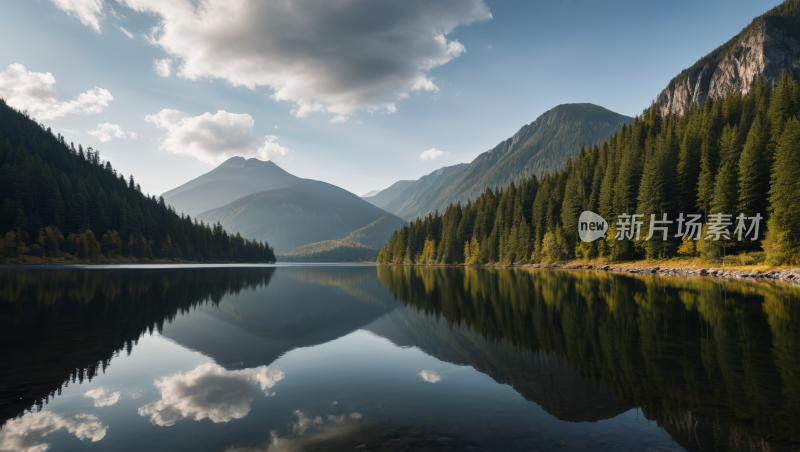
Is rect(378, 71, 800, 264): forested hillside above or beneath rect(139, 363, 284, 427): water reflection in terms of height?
above

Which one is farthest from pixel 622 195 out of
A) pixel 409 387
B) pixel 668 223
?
pixel 409 387

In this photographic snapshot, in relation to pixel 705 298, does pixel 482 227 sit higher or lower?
higher

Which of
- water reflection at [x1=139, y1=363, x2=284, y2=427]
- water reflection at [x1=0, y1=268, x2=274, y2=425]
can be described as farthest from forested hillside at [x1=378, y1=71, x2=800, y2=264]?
water reflection at [x1=0, y1=268, x2=274, y2=425]

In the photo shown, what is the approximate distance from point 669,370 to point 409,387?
7525mm

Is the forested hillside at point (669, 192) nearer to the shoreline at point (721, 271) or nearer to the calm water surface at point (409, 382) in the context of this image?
the shoreline at point (721, 271)

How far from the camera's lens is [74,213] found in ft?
362

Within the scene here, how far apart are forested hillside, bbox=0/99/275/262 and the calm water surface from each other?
107843 millimetres

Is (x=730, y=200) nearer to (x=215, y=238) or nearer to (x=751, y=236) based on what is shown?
(x=751, y=236)

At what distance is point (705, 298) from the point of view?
2600cm
